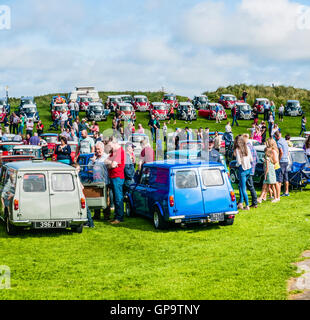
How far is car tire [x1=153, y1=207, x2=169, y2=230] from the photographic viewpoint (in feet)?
44.3

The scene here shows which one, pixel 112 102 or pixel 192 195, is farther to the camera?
pixel 112 102

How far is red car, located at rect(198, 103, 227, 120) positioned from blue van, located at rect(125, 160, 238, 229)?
119ft

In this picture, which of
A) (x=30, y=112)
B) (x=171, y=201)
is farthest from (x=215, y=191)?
(x=30, y=112)

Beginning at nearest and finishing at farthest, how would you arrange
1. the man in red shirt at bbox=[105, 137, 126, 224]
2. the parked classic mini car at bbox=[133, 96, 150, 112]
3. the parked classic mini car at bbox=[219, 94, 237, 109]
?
the man in red shirt at bbox=[105, 137, 126, 224], the parked classic mini car at bbox=[133, 96, 150, 112], the parked classic mini car at bbox=[219, 94, 237, 109]

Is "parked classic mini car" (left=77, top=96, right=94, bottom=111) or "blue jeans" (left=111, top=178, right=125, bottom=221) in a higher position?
"parked classic mini car" (left=77, top=96, right=94, bottom=111)

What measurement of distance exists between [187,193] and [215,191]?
0.73 m

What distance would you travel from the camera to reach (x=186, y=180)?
13273 millimetres

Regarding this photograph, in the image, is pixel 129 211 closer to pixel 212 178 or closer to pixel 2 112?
pixel 212 178

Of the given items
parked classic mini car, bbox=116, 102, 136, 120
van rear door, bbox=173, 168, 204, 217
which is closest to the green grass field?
van rear door, bbox=173, 168, 204, 217

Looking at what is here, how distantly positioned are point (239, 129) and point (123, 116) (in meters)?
10.2

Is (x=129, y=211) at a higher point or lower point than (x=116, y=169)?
lower

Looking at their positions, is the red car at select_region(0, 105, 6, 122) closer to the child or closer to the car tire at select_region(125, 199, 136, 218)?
the car tire at select_region(125, 199, 136, 218)

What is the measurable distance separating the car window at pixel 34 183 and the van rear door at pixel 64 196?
0.19 meters
